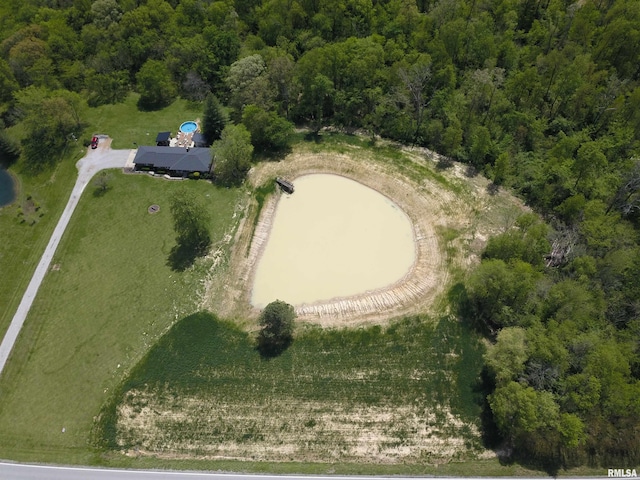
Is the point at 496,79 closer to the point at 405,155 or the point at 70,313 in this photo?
the point at 405,155

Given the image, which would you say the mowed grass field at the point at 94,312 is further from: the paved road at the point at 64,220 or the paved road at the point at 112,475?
the paved road at the point at 112,475

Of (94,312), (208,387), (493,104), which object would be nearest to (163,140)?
(94,312)

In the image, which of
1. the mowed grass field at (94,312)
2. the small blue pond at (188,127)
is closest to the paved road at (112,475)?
the mowed grass field at (94,312)

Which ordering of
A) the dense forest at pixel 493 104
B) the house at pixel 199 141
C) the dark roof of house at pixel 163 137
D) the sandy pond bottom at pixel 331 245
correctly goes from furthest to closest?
the dark roof of house at pixel 163 137 < the house at pixel 199 141 < the sandy pond bottom at pixel 331 245 < the dense forest at pixel 493 104

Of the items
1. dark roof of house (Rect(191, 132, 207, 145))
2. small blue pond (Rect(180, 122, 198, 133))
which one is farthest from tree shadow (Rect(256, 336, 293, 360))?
small blue pond (Rect(180, 122, 198, 133))

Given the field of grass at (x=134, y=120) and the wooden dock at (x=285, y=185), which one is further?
the field of grass at (x=134, y=120)

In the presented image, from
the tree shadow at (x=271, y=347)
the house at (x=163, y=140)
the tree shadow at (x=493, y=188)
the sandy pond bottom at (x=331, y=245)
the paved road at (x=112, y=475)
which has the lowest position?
the paved road at (x=112, y=475)
